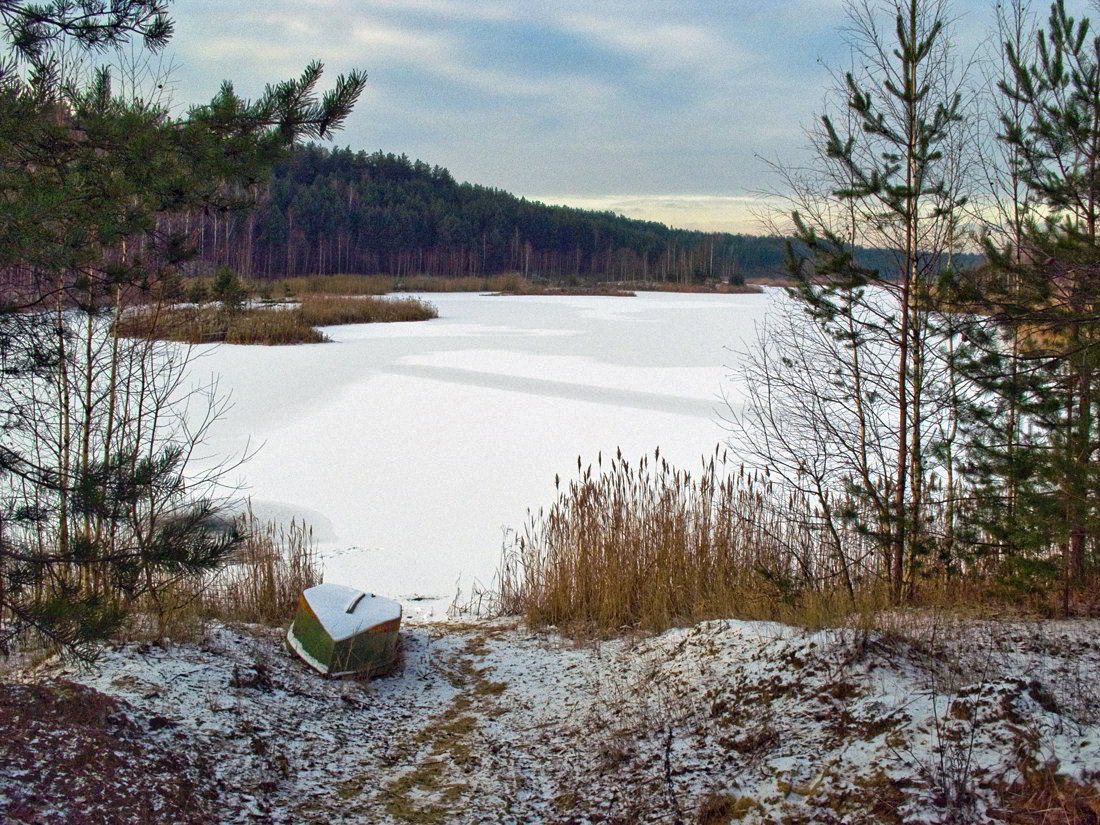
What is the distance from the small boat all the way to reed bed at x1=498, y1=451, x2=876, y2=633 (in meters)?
1.33

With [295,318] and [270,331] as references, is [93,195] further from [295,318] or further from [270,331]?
[295,318]

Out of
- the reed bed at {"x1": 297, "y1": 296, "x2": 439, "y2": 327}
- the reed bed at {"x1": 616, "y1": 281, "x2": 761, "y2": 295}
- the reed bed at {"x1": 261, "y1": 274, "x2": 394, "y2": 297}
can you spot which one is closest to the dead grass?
the reed bed at {"x1": 297, "y1": 296, "x2": 439, "y2": 327}

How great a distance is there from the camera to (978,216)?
16.5 ft

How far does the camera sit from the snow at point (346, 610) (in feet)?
13.6

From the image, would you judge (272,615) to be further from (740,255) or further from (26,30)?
(740,255)

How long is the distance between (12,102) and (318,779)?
258 cm

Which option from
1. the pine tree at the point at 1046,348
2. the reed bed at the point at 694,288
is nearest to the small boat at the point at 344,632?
the pine tree at the point at 1046,348

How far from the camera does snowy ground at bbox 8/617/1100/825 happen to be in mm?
2768

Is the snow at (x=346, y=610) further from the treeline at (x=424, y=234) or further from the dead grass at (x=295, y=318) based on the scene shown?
the treeline at (x=424, y=234)

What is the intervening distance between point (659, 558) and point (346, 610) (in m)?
2.07

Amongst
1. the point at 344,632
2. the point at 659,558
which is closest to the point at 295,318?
the point at 659,558

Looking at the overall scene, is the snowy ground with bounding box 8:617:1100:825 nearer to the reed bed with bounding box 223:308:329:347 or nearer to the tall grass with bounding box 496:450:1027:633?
the tall grass with bounding box 496:450:1027:633

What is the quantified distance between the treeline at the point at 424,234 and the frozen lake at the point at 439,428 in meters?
29.7

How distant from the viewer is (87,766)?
9.40ft
